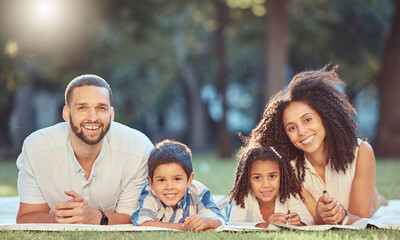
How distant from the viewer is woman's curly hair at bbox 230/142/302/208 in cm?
452

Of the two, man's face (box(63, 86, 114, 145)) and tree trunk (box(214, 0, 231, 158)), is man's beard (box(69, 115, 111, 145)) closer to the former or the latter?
man's face (box(63, 86, 114, 145))

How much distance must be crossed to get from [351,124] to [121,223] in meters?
2.30

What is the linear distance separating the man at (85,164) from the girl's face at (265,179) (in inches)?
39.6

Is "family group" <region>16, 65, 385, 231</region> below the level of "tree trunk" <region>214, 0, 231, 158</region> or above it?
below

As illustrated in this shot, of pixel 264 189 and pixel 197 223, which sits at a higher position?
pixel 264 189

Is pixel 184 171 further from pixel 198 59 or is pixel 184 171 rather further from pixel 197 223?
pixel 198 59

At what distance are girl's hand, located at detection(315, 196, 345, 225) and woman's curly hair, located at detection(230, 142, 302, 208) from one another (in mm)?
478

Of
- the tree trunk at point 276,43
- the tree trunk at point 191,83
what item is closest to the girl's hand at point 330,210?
the tree trunk at point 276,43

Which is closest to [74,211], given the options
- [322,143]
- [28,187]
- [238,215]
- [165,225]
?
[28,187]

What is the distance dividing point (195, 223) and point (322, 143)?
1540 mm

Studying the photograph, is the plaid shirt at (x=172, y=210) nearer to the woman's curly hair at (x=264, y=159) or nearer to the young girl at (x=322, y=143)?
the woman's curly hair at (x=264, y=159)

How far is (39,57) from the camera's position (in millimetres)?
15438

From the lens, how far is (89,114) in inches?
162

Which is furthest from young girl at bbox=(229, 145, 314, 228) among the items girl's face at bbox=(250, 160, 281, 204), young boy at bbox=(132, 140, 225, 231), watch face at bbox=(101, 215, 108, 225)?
watch face at bbox=(101, 215, 108, 225)
